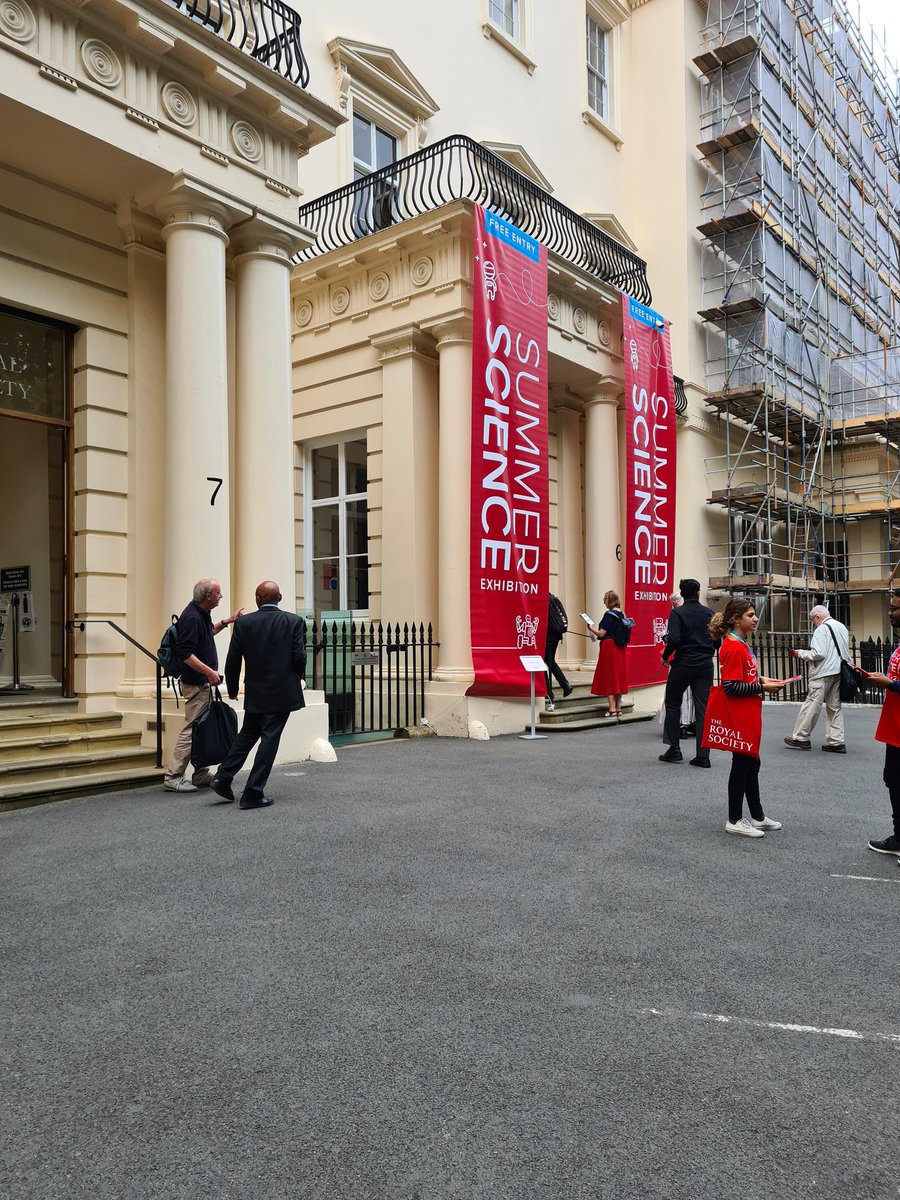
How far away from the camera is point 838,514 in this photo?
25453mm

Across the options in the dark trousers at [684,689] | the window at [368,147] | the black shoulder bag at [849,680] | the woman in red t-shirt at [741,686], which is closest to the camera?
the woman in red t-shirt at [741,686]

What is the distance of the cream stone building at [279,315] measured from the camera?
334 inches

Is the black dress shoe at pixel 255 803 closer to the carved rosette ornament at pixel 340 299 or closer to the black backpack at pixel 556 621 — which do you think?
the black backpack at pixel 556 621

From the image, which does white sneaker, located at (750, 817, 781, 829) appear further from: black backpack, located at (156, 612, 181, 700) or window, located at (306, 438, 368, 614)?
window, located at (306, 438, 368, 614)

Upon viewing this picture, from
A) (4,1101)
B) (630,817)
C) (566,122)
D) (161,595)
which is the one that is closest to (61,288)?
(161,595)

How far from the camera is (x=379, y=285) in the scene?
514 inches

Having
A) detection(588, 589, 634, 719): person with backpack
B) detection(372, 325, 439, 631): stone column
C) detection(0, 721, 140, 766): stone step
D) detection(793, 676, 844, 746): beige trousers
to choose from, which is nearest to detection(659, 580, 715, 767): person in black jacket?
detection(793, 676, 844, 746): beige trousers

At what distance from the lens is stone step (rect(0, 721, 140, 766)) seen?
25.1 feet

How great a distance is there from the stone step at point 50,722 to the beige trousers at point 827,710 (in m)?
8.13

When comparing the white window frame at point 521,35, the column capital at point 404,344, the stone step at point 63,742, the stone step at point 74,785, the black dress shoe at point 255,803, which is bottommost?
the black dress shoe at point 255,803

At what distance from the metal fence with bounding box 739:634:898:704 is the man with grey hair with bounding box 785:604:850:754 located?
7.62 metres

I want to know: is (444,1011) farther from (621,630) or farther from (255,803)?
(621,630)

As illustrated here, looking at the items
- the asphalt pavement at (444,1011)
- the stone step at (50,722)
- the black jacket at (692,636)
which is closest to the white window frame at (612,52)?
the black jacket at (692,636)

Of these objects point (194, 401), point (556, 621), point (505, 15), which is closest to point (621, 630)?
point (556, 621)
